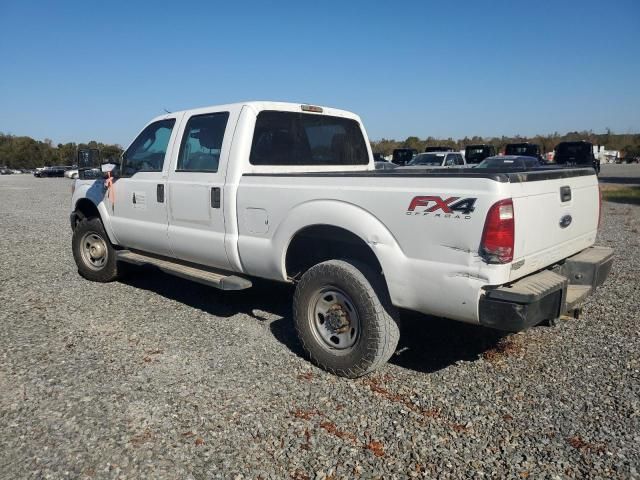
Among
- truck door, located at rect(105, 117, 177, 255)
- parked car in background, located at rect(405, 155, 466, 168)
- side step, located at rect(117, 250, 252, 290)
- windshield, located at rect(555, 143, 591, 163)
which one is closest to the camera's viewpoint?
side step, located at rect(117, 250, 252, 290)

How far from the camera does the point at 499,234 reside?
3.01 meters

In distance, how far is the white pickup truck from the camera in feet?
10.3

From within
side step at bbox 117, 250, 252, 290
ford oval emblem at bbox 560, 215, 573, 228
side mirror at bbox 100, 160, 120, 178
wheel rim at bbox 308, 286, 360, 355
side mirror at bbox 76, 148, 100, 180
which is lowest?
wheel rim at bbox 308, 286, 360, 355

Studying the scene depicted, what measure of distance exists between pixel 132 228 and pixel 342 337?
3.04 m

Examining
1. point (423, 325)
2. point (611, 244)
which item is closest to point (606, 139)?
point (611, 244)

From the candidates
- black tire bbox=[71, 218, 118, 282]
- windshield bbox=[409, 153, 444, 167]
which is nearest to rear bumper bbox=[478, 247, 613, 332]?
black tire bbox=[71, 218, 118, 282]

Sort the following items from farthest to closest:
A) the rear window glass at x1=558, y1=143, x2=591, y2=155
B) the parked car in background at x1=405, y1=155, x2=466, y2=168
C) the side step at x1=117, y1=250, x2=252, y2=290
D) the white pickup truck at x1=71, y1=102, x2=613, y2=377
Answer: the rear window glass at x1=558, y1=143, x2=591, y2=155, the parked car in background at x1=405, y1=155, x2=466, y2=168, the side step at x1=117, y1=250, x2=252, y2=290, the white pickup truck at x1=71, y1=102, x2=613, y2=377

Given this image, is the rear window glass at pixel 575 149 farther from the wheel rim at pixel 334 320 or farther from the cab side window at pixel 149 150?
the wheel rim at pixel 334 320

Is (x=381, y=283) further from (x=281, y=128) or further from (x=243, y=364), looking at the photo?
(x=281, y=128)

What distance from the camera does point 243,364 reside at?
407 cm

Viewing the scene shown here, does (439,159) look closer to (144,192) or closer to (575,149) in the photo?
(575,149)

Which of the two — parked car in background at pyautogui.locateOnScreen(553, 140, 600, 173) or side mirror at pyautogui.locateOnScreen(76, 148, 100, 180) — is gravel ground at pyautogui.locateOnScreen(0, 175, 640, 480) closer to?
side mirror at pyautogui.locateOnScreen(76, 148, 100, 180)

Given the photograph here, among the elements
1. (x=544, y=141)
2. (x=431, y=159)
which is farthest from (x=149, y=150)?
(x=544, y=141)

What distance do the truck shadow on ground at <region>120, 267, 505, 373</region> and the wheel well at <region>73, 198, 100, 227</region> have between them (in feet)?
2.88
